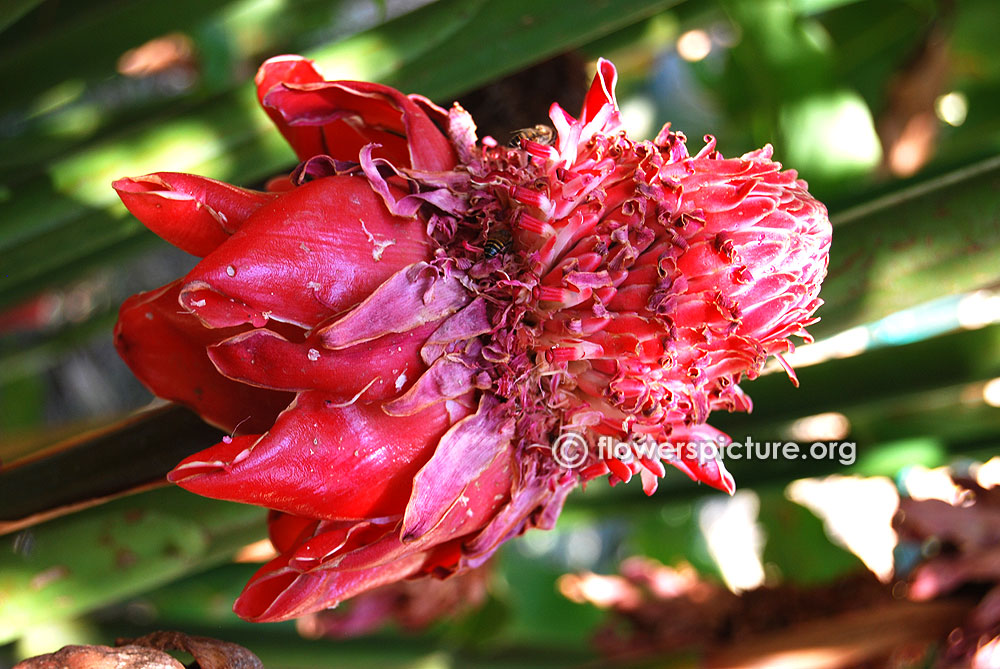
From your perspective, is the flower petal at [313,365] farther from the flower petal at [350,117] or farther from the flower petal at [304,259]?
the flower petal at [350,117]

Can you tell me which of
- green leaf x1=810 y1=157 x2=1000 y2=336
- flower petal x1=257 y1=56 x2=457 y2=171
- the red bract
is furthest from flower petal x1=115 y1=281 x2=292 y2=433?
green leaf x1=810 y1=157 x2=1000 y2=336

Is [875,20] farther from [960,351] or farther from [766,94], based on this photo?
[960,351]

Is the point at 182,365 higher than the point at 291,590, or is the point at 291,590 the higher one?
the point at 182,365

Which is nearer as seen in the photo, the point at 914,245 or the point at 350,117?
the point at 350,117

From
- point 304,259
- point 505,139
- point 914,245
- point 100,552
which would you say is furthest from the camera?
point 505,139

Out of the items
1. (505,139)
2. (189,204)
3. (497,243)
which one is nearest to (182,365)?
(189,204)

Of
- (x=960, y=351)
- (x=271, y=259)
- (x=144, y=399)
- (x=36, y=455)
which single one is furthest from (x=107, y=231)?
(x=144, y=399)

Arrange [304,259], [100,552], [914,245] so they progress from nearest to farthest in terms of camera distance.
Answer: [304,259] < [100,552] < [914,245]

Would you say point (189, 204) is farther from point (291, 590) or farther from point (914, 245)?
point (914, 245)

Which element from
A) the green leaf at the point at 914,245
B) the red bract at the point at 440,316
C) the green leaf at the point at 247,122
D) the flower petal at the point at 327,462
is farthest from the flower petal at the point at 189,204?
the green leaf at the point at 914,245
